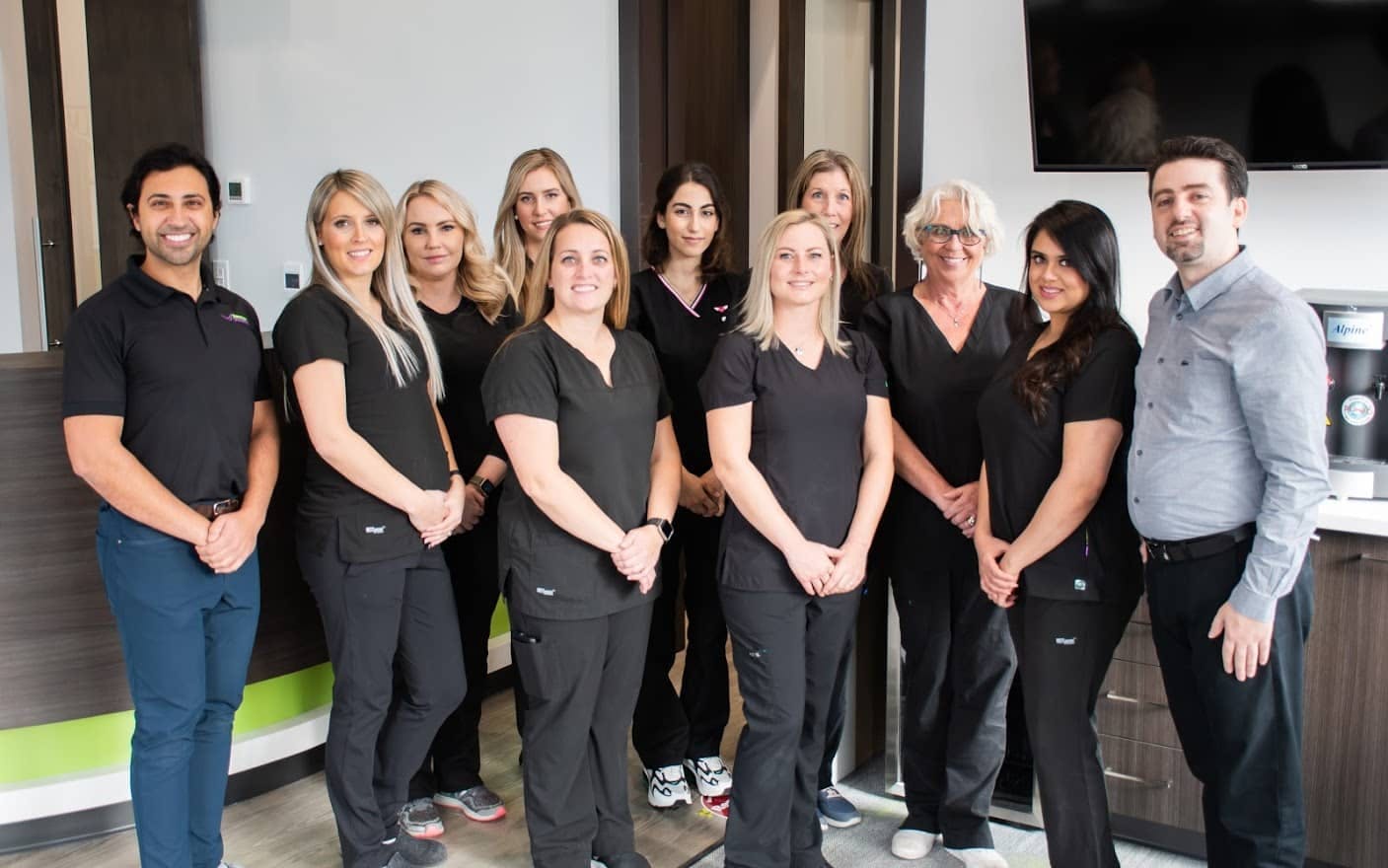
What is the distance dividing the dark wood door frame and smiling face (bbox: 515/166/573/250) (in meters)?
3.18

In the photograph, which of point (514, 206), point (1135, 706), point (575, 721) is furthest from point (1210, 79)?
point (575, 721)

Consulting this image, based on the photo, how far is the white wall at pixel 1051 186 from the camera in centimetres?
288

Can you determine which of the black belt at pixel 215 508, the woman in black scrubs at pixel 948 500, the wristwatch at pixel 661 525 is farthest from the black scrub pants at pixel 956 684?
the black belt at pixel 215 508

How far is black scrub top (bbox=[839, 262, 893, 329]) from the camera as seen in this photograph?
2.89m

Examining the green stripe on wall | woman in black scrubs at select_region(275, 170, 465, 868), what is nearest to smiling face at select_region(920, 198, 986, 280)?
woman in black scrubs at select_region(275, 170, 465, 868)

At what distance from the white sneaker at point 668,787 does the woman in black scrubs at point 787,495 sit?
0.52 metres

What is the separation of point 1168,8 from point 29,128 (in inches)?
199

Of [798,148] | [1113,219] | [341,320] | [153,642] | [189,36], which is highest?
[189,36]

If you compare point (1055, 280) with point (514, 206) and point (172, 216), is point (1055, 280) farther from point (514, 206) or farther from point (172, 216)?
point (172, 216)

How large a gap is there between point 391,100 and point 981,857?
343 cm

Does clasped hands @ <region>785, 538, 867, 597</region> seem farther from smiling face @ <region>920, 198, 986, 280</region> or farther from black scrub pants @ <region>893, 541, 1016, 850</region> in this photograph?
smiling face @ <region>920, 198, 986, 280</region>

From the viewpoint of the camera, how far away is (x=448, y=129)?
14.5ft

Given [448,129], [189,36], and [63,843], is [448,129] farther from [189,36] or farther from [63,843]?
[63,843]

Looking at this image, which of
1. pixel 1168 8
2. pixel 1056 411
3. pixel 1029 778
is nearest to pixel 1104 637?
pixel 1056 411
